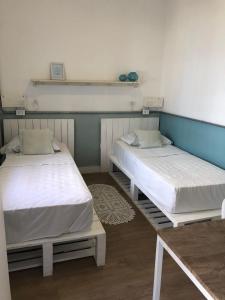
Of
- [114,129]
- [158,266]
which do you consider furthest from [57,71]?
[158,266]

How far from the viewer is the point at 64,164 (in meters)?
2.81

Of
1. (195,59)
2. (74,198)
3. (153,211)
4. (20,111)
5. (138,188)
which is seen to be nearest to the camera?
(74,198)

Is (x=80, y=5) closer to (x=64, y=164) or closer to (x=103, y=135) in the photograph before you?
(x=103, y=135)

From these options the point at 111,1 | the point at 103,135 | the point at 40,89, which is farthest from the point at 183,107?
the point at 40,89

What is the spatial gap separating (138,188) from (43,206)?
56.0 inches

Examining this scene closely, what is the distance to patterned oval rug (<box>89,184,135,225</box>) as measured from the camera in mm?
2654

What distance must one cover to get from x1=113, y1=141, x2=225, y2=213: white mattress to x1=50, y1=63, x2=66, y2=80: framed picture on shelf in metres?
1.37

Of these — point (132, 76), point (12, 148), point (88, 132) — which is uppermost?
point (132, 76)

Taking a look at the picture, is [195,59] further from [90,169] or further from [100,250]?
[100,250]

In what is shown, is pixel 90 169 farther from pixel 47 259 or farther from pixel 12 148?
pixel 47 259

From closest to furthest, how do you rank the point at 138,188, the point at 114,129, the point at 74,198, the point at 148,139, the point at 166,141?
1. the point at 74,198
2. the point at 138,188
3. the point at 148,139
4. the point at 166,141
5. the point at 114,129

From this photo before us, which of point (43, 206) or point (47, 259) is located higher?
point (43, 206)

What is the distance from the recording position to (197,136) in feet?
10.4

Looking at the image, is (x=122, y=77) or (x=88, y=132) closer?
(x=122, y=77)
